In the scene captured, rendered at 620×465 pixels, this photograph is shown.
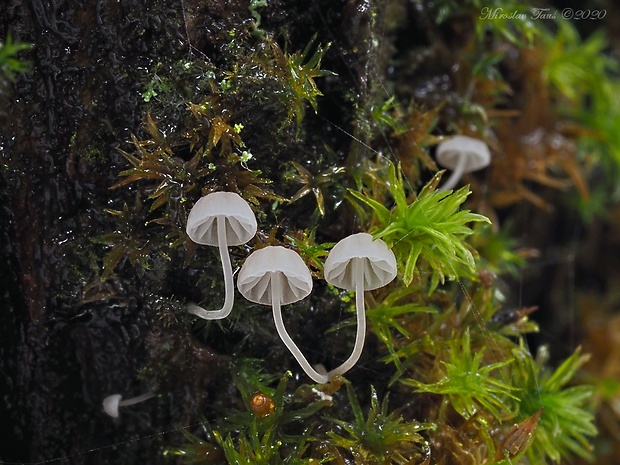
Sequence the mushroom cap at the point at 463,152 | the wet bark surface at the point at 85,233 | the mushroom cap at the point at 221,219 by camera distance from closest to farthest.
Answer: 1. the mushroom cap at the point at 221,219
2. the wet bark surface at the point at 85,233
3. the mushroom cap at the point at 463,152

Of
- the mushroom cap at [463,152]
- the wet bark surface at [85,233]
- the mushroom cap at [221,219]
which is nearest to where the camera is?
the mushroom cap at [221,219]

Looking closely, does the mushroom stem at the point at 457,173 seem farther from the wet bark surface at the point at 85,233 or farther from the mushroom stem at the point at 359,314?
the mushroom stem at the point at 359,314

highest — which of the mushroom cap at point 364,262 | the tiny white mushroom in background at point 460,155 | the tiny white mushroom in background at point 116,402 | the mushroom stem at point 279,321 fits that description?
the tiny white mushroom in background at point 460,155

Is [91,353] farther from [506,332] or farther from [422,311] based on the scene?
[506,332]

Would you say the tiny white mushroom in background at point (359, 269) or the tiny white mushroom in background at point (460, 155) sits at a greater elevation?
the tiny white mushroom in background at point (460, 155)

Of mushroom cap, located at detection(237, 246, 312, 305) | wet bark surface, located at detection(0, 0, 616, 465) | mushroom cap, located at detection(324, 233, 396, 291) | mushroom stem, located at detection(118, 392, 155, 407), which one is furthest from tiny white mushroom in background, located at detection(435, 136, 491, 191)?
mushroom stem, located at detection(118, 392, 155, 407)

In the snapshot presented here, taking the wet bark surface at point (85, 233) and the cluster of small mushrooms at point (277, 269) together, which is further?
the wet bark surface at point (85, 233)

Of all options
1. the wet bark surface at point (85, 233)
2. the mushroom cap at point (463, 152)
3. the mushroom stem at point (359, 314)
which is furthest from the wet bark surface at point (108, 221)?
the mushroom cap at point (463, 152)
